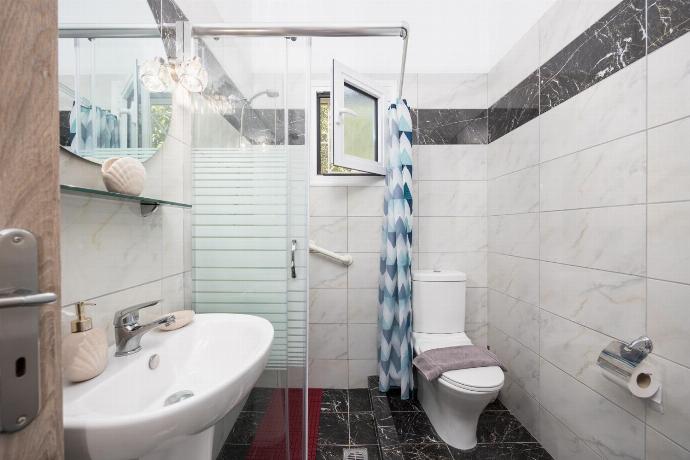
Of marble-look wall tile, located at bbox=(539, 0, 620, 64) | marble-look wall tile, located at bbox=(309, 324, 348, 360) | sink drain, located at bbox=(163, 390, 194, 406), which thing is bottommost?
marble-look wall tile, located at bbox=(309, 324, 348, 360)

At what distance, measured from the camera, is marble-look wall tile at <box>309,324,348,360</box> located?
1998 millimetres

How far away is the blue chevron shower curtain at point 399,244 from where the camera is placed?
1.70 metres

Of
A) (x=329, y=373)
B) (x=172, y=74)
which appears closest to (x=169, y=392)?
(x=172, y=74)

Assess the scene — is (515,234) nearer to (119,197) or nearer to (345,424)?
(345,424)

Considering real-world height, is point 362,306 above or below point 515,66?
below

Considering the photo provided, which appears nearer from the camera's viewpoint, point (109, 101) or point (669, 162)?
point (109, 101)

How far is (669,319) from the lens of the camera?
0.92m

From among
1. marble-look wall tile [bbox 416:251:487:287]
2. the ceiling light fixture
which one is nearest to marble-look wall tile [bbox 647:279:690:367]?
marble-look wall tile [bbox 416:251:487:287]

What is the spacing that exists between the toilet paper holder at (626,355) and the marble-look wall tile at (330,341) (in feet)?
4.50

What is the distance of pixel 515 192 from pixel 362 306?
3.93 feet

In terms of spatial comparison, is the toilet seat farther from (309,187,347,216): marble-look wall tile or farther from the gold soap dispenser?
the gold soap dispenser

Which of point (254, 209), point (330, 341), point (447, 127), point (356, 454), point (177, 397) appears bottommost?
point (356, 454)

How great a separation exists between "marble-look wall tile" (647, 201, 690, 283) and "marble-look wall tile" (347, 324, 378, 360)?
56.6 inches

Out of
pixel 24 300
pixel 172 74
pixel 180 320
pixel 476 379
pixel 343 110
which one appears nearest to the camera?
pixel 24 300
